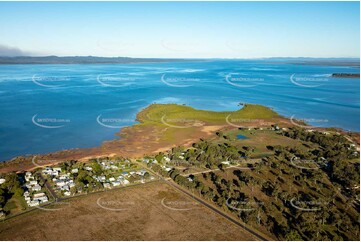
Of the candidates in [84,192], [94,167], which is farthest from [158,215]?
[94,167]

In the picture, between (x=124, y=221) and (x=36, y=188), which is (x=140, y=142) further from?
A: (x=124, y=221)

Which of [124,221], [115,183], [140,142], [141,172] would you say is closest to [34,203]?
[115,183]

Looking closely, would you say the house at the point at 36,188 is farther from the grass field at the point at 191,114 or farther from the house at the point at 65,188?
the grass field at the point at 191,114

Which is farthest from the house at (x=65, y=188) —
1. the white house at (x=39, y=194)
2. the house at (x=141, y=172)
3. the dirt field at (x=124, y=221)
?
the house at (x=141, y=172)

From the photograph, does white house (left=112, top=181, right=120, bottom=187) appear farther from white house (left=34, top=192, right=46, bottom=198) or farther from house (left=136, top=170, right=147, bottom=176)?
white house (left=34, top=192, right=46, bottom=198)

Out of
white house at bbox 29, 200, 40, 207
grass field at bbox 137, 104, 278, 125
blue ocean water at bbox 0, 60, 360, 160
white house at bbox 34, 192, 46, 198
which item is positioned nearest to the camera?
white house at bbox 29, 200, 40, 207

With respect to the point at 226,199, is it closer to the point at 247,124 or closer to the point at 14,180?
the point at 14,180

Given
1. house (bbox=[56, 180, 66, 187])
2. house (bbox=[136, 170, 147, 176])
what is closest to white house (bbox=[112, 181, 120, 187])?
house (bbox=[136, 170, 147, 176])
